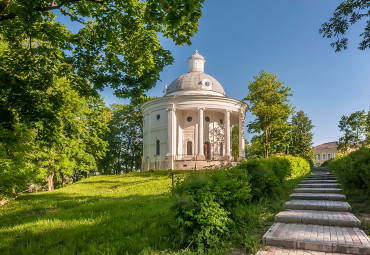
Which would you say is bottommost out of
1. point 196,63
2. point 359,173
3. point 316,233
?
point 316,233

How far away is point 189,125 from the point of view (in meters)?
32.3

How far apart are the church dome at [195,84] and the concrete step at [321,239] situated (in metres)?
27.7

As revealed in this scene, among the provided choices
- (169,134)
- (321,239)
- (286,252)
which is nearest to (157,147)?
(169,134)

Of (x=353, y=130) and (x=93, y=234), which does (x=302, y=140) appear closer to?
(x=353, y=130)

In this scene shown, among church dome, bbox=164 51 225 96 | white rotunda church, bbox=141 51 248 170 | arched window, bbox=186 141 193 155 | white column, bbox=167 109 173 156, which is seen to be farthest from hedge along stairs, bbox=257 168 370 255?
church dome, bbox=164 51 225 96

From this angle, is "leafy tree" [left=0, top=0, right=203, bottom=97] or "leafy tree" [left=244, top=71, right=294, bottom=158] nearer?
"leafy tree" [left=0, top=0, right=203, bottom=97]

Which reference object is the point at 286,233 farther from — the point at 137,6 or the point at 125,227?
the point at 137,6

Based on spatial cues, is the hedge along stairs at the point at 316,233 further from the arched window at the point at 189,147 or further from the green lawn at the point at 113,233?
the arched window at the point at 189,147

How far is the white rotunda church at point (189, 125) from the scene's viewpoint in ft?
97.5

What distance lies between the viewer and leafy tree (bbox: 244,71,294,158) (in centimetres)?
2973

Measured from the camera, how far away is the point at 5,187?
6398 mm

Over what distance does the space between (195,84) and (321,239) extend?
3062 centimetres

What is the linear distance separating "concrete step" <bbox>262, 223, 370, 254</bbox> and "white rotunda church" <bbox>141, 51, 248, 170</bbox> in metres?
22.4

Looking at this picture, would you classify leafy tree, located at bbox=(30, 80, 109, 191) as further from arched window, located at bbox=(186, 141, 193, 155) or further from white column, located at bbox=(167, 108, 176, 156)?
arched window, located at bbox=(186, 141, 193, 155)
